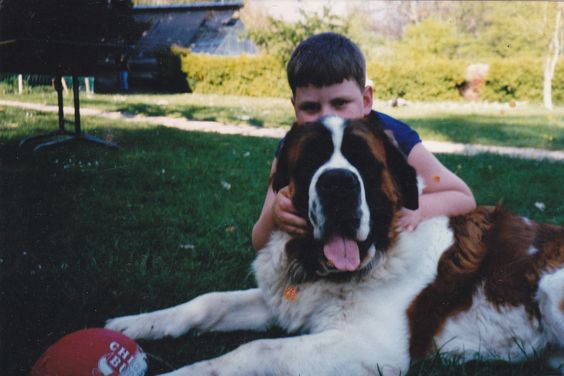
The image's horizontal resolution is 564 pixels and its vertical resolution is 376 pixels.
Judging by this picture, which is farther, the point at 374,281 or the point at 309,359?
the point at 374,281

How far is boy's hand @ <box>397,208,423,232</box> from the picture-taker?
2.22 m

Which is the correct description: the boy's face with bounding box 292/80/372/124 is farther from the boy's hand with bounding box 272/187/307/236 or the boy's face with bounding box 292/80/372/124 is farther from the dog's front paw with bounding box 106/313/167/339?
the dog's front paw with bounding box 106/313/167/339

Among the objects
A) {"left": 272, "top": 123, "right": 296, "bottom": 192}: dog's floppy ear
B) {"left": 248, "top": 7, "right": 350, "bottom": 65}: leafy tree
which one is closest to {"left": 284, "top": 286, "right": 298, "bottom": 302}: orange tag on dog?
{"left": 272, "top": 123, "right": 296, "bottom": 192}: dog's floppy ear

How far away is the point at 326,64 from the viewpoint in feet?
8.88

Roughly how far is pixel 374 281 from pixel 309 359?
43cm

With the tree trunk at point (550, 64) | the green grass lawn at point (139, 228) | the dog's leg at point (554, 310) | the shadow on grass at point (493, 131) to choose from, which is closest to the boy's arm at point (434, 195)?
the green grass lawn at point (139, 228)

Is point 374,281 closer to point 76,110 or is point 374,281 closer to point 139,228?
point 139,228

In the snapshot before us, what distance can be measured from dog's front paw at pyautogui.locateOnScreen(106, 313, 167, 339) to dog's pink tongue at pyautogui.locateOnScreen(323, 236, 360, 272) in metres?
0.82

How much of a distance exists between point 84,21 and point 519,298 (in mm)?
6267

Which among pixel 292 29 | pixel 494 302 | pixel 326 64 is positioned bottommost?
pixel 494 302

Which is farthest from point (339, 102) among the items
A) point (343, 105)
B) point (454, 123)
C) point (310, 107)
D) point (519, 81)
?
point (519, 81)

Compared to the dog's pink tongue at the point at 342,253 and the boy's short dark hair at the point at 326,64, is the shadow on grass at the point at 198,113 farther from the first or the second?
the dog's pink tongue at the point at 342,253

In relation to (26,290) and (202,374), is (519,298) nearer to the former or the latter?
(202,374)

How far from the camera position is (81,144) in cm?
670
